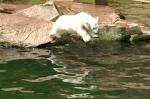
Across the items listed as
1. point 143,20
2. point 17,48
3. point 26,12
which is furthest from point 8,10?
point 143,20

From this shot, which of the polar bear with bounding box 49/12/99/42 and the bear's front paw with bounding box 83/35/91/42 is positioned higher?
the polar bear with bounding box 49/12/99/42

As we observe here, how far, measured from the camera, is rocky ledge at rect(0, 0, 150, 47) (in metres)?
13.2

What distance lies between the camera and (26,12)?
15086mm

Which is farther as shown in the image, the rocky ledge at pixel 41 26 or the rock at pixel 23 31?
the rocky ledge at pixel 41 26

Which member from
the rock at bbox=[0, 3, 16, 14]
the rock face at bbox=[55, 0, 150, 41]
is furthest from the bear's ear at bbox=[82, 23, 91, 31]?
the rock at bbox=[0, 3, 16, 14]

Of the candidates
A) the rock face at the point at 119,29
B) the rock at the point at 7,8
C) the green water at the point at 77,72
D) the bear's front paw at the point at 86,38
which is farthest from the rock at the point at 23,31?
the rock face at the point at 119,29

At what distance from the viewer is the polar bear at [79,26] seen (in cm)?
1267

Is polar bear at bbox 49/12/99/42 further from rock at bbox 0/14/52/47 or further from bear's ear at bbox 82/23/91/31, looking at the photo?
rock at bbox 0/14/52/47

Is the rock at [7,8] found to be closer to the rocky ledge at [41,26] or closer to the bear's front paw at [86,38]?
the rocky ledge at [41,26]

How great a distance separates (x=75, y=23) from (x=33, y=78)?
3.01 metres

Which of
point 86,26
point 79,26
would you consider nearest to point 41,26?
A: point 79,26

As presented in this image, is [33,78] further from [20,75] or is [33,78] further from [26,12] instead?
[26,12]

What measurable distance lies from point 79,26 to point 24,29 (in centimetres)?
168

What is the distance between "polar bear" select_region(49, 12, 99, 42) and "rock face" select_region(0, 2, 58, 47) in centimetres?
38
